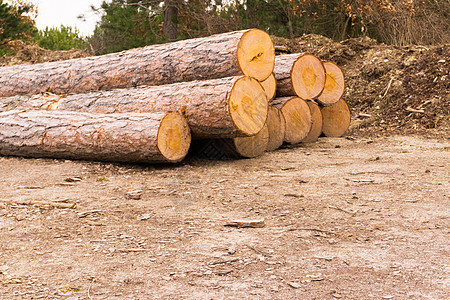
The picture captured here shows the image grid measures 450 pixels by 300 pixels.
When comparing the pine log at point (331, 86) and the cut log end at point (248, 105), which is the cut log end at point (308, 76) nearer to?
the pine log at point (331, 86)

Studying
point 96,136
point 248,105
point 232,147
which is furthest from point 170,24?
point 248,105

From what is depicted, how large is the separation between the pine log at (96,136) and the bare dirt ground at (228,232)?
0.24 metres

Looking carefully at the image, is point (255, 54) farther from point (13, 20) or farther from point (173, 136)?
point (13, 20)

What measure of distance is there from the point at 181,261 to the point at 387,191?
231 cm

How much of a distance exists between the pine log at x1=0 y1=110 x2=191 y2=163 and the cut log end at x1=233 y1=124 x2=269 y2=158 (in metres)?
0.76

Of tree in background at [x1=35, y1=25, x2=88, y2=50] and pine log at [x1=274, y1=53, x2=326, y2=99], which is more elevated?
tree in background at [x1=35, y1=25, x2=88, y2=50]

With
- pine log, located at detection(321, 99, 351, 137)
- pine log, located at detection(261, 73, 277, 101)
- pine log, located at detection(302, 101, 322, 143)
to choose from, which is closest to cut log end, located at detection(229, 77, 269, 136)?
pine log, located at detection(261, 73, 277, 101)

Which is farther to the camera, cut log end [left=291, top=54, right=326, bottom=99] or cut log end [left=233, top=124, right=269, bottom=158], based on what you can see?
cut log end [left=291, top=54, right=326, bottom=99]

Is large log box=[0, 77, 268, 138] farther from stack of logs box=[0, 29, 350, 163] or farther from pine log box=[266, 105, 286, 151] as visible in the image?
pine log box=[266, 105, 286, 151]

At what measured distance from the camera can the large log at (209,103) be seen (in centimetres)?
523

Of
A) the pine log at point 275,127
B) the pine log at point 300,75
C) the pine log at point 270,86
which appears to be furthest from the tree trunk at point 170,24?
the pine log at point 275,127

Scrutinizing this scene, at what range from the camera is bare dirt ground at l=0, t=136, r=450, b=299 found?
7.86 ft

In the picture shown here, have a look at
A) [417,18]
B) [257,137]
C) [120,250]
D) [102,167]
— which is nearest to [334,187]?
[257,137]

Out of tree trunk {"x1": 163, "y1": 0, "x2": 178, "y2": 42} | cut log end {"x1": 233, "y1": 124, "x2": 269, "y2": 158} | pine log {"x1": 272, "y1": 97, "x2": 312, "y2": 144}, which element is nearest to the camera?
cut log end {"x1": 233, "y1": 124, "x2": 269, "y2": 158}
